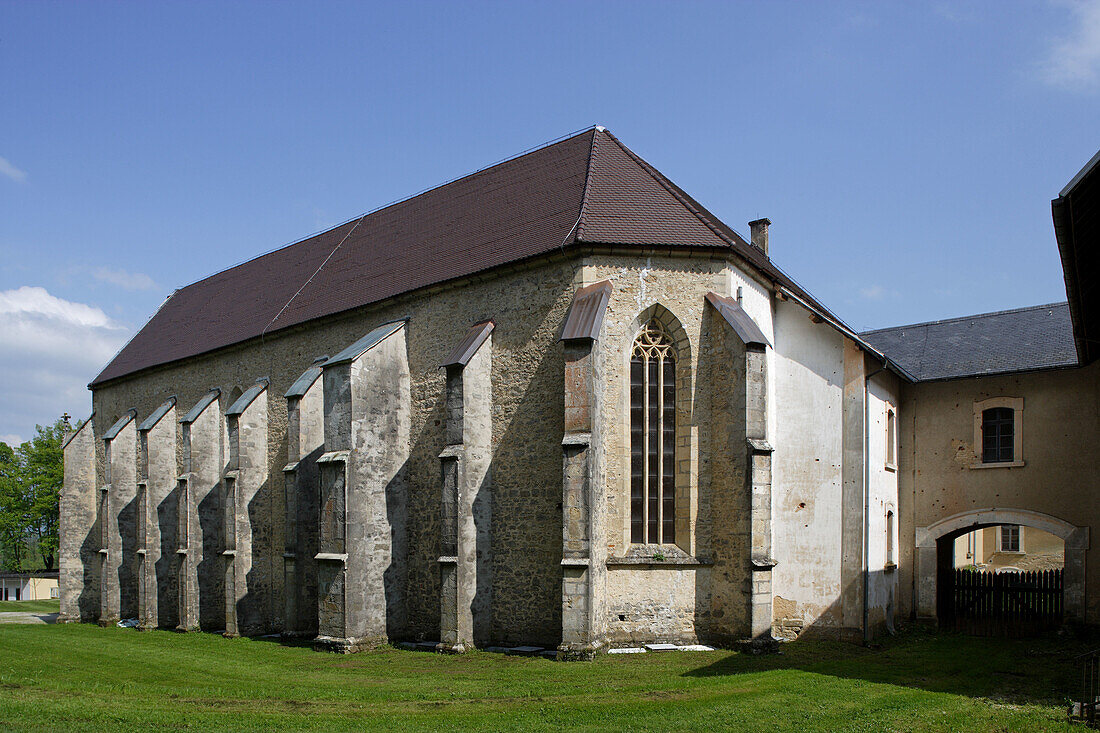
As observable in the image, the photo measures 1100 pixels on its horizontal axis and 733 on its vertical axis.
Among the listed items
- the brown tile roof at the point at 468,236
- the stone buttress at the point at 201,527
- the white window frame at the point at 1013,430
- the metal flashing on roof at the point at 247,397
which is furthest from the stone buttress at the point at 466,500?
the white window frame at the point at 1013,430

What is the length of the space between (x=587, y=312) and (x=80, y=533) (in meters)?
24.2

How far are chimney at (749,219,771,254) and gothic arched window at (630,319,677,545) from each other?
8.43 m

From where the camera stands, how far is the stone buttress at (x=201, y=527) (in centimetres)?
2284

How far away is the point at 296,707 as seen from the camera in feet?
37.4

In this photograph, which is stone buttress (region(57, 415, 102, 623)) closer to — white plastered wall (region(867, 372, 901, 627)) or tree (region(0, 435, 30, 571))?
tree (region(0, 435, 30, 571))

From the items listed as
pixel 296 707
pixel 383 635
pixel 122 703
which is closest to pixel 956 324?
pixel 383 635

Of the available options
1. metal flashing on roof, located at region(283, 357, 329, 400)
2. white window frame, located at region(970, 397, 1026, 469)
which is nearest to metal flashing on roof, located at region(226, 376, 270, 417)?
metal flashing on roof, located at region(283, 357, 329, 400)

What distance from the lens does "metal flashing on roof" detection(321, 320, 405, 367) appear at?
17.9 m

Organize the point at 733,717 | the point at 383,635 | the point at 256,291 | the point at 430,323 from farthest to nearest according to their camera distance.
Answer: the point at 256,291
the point at 430,323
the point at 383,635
the point at 733,717

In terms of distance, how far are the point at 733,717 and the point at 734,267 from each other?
29.9ft

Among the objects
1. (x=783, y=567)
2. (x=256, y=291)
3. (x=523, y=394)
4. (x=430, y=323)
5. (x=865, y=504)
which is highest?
(x=256, y=291)

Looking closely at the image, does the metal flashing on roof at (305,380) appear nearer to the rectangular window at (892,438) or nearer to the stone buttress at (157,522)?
the stone buttress at (157,522)

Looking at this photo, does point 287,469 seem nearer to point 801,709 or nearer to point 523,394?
point 523,394

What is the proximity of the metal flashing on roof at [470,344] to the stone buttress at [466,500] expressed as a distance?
0.02m
